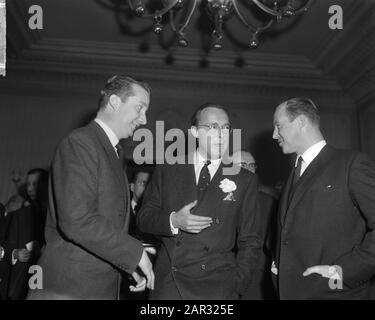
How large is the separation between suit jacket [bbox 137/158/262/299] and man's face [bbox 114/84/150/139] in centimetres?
43

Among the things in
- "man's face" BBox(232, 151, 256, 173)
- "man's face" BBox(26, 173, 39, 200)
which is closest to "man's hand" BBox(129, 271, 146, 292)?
"man's face" BBox(232, 151, 256, 173)

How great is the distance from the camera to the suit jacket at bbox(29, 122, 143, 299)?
185cm

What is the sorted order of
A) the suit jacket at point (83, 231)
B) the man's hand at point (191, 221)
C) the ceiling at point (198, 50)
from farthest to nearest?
the ceiling at point (198, 50), the man's hand at point (191, 221), the suit jacket at point (83, 231)

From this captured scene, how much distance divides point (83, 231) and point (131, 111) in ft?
2.52

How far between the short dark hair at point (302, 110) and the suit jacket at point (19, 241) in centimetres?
302

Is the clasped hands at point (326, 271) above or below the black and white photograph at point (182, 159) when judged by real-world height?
below

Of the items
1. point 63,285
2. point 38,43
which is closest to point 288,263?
point 63,285

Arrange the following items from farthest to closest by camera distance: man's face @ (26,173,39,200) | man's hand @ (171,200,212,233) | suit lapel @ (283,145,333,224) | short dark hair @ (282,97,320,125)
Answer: man's face @ (26,173,39,200) → short dark hair @ (282,97,320,125) → suit lapel @ (283,145,333,224) → man's hand @ (171,200,212,233)

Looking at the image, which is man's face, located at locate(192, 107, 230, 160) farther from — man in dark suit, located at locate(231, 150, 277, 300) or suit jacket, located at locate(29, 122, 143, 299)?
man in dark suit, located at locate(231, 150, 277, 300)

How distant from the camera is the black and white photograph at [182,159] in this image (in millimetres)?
1998

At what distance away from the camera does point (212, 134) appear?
8.37 ft

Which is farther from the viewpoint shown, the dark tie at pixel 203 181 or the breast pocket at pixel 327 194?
the dark tie at pixel 203 181

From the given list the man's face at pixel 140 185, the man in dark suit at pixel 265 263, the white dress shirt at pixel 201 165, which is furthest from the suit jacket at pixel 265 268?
the man's face at pixel 140 185

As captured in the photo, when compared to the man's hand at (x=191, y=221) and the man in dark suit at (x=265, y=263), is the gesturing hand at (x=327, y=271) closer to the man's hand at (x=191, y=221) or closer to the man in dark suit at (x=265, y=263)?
the man's hand at (x=191, y=221)
